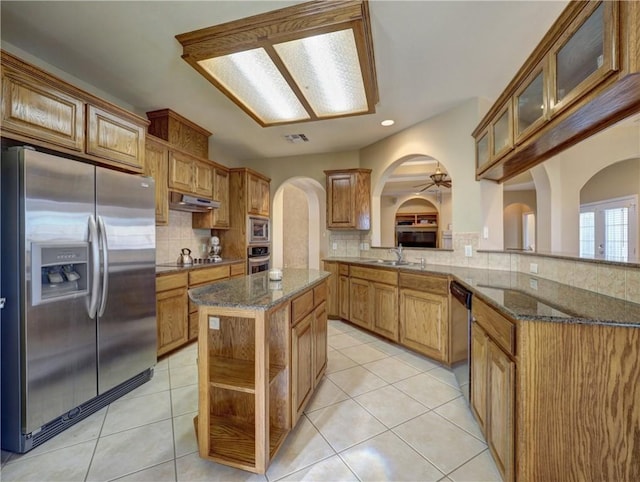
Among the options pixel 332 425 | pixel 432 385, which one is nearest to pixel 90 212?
pixel 332 425

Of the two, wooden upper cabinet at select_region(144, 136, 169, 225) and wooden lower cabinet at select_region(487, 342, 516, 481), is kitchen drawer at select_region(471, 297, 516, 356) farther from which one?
wooden upper cabinet at select_region(144, 136, 169, 225)

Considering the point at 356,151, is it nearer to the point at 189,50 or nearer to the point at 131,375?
the point at 189,50

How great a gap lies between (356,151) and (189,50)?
3028 mm

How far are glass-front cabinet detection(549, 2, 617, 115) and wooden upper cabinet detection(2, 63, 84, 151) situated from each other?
A: 9.70ft

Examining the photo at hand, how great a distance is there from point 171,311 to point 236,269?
44.5 inches

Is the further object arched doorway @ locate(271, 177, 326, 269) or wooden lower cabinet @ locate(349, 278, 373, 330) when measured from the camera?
arched doorway @ locate(271, 177, 326, 269)

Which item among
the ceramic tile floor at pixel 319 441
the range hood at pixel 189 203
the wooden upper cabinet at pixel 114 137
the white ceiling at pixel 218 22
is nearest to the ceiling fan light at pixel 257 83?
the white ceiling at pixel 218 22

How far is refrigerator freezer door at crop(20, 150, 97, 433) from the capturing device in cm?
158

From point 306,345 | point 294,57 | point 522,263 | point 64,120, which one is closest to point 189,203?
point 64,120

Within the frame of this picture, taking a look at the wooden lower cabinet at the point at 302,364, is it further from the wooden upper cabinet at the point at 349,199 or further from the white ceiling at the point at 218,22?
the wooden upper cabinet at the point at 349,199

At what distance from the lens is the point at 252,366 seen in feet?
5.24

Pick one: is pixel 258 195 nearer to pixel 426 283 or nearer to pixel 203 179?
pixel 203 179

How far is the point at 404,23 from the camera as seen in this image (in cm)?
187

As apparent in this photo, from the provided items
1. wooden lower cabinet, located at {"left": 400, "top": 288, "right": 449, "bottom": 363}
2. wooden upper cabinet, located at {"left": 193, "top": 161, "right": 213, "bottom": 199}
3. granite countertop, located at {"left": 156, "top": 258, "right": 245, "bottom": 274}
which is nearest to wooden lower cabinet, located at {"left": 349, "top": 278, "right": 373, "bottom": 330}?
wooden lower cabinet, located at {"left": 400, "top": 288, "right": 449, "bottom": 363}
